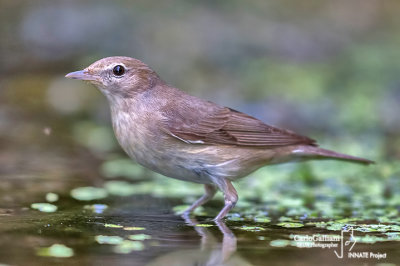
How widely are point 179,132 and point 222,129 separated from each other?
1.87 ft

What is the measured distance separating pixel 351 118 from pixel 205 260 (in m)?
7.55

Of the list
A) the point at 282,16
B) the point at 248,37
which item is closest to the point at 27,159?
the point at 248,37

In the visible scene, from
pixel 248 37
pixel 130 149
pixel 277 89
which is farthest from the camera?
pixel 248 37

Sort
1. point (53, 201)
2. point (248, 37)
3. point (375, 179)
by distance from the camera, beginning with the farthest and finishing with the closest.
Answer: point (248, 37) → point (375, 179) → point (53, 201)

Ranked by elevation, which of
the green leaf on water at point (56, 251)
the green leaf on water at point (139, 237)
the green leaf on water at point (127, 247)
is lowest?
the green leaf on water at point (56, 251)

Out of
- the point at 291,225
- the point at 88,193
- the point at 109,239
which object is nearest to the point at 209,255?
the point at 109,239

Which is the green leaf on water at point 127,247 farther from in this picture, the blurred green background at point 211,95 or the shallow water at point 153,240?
the blurred green background at point 211,95

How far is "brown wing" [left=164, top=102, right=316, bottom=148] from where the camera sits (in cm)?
564

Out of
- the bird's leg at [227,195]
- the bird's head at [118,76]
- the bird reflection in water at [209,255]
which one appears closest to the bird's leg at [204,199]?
the bird's leg at [227,195]

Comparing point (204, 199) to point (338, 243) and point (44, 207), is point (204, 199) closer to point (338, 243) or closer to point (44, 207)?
point (44, 207)

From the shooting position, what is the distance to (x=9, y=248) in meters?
4.11

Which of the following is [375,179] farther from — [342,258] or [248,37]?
[248,37]

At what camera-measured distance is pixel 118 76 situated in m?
5.57

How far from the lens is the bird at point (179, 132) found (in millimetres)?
5465
